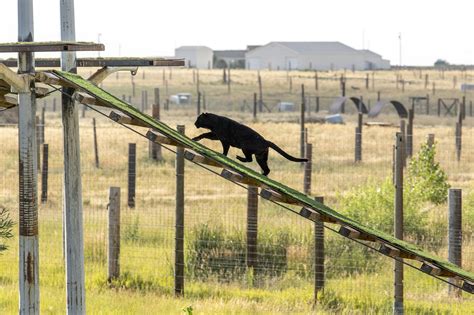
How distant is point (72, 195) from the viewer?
25.4 ft

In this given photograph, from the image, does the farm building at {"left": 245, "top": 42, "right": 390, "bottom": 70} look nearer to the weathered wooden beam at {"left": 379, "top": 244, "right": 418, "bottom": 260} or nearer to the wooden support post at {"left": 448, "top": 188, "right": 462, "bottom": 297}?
the wooden support post at {"left": 448, "top": 188, "right": 462, "bottom": 297}

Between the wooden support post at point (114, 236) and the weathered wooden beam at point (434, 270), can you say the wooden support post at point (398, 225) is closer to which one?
the wooden support post at point (114, 236)

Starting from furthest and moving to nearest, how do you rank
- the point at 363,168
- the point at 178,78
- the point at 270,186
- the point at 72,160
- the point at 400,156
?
the point at 178,78 < the point at 363,168 < the point at 400,156 < the point at 72,160 < the point at 270,186

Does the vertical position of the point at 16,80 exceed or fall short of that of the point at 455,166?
it exceeds it

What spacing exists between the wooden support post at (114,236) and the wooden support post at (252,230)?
155cm

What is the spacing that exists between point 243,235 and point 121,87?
6017cm

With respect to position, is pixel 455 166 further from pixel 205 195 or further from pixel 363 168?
pixel 205 195

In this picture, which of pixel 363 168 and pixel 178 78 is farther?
pixel 178 78

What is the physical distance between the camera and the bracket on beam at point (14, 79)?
22.6ft

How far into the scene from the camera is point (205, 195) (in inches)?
846

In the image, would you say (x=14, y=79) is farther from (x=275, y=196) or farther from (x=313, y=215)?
(x=313, y=215)

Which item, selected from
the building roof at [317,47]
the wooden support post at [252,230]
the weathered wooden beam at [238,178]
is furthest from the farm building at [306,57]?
the weathered wooden beam at [238,178]

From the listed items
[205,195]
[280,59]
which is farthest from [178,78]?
[205,195]

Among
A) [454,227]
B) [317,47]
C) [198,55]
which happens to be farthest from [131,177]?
[198,55]
